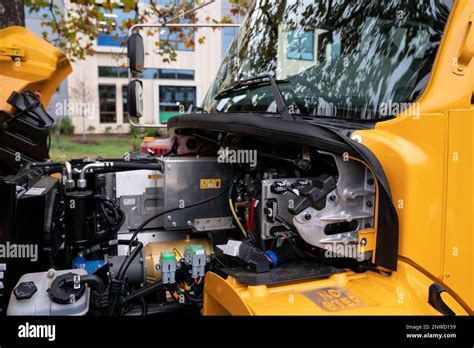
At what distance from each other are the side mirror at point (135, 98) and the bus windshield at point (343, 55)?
0.59 meters

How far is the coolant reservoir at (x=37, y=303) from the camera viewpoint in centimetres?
184

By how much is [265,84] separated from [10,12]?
440 centimetres

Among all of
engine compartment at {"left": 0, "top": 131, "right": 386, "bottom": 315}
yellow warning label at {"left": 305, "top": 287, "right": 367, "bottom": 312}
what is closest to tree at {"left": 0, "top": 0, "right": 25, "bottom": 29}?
engine compartment at {"left": 0, "top": 131, "right": 386, "bottom": 315}

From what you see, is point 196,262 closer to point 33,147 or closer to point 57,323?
point 57,323

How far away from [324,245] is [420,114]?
0.66 meters

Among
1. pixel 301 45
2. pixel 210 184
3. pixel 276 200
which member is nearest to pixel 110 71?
pixel 210 184

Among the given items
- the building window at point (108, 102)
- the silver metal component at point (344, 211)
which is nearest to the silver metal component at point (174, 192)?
the silver metal component at point (344, 211)

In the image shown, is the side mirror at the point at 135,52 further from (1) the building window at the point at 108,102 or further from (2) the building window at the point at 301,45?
(1) the building window at the point at 108,102

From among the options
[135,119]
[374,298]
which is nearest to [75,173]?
[135,119]

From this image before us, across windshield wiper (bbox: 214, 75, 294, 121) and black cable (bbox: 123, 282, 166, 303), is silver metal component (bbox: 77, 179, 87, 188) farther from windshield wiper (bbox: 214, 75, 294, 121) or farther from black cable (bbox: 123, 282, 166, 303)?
windshield wiper (bbox: 214, 75, 294, 121)

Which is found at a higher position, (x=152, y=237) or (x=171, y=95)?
(x=171, y=95)

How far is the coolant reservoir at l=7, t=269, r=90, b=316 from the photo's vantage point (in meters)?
1.84

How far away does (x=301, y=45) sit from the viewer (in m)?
2.53

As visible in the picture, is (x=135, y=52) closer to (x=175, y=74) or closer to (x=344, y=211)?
(x=344, y=211)
